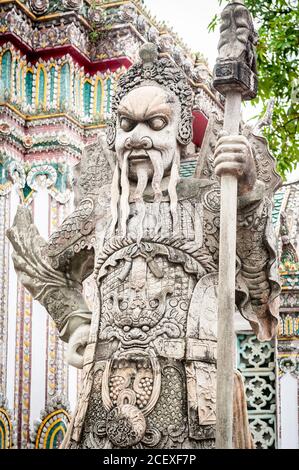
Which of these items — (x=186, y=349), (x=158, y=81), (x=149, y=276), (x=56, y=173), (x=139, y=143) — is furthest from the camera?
(x=56, y=173)

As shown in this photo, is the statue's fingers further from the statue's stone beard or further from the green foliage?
the green foliage

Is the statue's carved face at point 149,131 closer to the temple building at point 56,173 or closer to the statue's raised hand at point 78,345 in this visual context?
the statue's raised hand at point 78,345

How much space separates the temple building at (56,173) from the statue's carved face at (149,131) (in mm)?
3641

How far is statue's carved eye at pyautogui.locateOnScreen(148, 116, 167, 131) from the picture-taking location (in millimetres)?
5008

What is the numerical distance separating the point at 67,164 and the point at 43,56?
3.44ft

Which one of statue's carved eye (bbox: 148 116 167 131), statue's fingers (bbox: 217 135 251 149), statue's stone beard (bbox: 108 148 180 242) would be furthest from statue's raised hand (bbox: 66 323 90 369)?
statue's fingers (bbox: 217 135 251 149)

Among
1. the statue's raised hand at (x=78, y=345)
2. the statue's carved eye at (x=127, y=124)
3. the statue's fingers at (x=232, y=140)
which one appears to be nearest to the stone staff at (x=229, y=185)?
the statue's fingers at (x=232, y=140)

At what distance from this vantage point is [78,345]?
5125 millimetres

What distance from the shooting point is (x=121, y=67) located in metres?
9.80

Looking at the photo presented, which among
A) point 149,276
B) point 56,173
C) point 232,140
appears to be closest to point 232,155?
point 232,140

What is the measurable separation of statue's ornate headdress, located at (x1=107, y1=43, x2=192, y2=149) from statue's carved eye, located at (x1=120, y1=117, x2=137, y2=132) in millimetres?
98

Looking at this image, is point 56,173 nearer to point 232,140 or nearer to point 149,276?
point 149,276

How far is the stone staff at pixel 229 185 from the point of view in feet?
14.2

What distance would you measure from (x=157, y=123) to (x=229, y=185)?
62 cm
